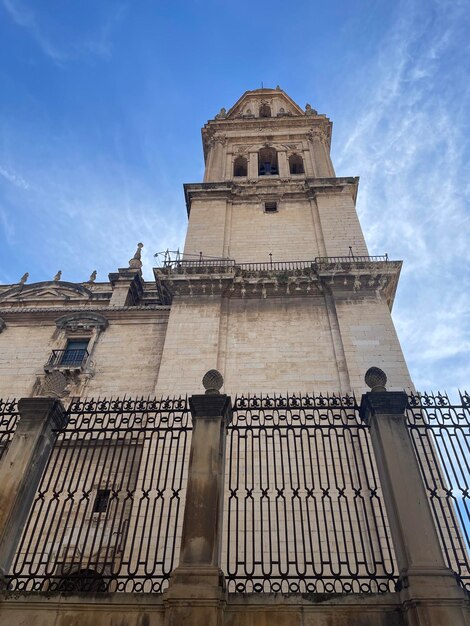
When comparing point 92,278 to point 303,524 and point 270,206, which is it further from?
point 303,524

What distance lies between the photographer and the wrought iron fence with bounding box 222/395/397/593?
252 inches

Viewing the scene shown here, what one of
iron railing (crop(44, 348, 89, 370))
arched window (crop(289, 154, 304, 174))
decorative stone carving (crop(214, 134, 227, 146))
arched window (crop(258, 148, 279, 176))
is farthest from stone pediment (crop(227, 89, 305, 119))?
iron railing (crop(44, 348, 89, 370))

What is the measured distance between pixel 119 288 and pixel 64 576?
55.6ft

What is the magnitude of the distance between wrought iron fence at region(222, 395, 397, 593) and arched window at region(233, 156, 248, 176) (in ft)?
66.3

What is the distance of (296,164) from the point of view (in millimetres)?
28703

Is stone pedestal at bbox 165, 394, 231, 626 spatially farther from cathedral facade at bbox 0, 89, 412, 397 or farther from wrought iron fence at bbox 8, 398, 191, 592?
cathedral facade at bbox 0, 89, 412, 397

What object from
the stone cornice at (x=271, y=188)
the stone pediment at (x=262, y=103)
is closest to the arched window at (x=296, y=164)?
the stone cornice at (x=271, y=188)

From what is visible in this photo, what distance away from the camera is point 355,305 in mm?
17391

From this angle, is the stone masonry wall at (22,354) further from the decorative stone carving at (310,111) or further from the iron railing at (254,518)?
the decorative stone carving at (310,111)

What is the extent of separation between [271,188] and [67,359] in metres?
13.9

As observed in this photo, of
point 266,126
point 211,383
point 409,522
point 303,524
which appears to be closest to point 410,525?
point 409,522

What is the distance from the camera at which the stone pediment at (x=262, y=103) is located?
35.2 m

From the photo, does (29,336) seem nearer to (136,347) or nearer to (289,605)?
(136,347)

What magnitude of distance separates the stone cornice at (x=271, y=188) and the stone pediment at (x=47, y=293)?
7.56 metres
